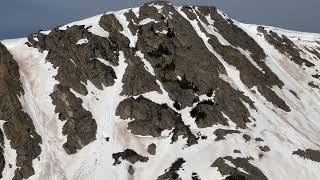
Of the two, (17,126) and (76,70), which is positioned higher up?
A: (76,70)

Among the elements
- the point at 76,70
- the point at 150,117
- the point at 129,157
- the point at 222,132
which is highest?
the point at 76,70

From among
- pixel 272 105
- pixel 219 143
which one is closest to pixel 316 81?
pixel 272 105

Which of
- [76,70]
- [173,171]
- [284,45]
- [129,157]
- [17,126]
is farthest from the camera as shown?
[284,45]

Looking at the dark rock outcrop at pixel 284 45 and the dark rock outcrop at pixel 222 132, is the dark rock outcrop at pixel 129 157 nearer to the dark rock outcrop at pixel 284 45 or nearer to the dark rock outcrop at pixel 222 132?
the dark rock outcrop at pixel 222 132

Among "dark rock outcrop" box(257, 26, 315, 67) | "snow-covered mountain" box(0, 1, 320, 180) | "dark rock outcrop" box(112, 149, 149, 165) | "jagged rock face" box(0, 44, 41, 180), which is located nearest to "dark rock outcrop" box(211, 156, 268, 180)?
"snow-covered mountain" box(0, 1, 320, 180)

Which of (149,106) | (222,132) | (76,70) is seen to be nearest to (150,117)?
(149,106)

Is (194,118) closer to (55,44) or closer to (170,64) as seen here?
(170,64)

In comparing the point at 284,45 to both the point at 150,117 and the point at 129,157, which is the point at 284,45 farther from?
the point at 129,157

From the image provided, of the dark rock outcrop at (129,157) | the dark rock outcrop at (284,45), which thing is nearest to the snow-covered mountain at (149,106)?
the dark rock outcrop at (129,157)
